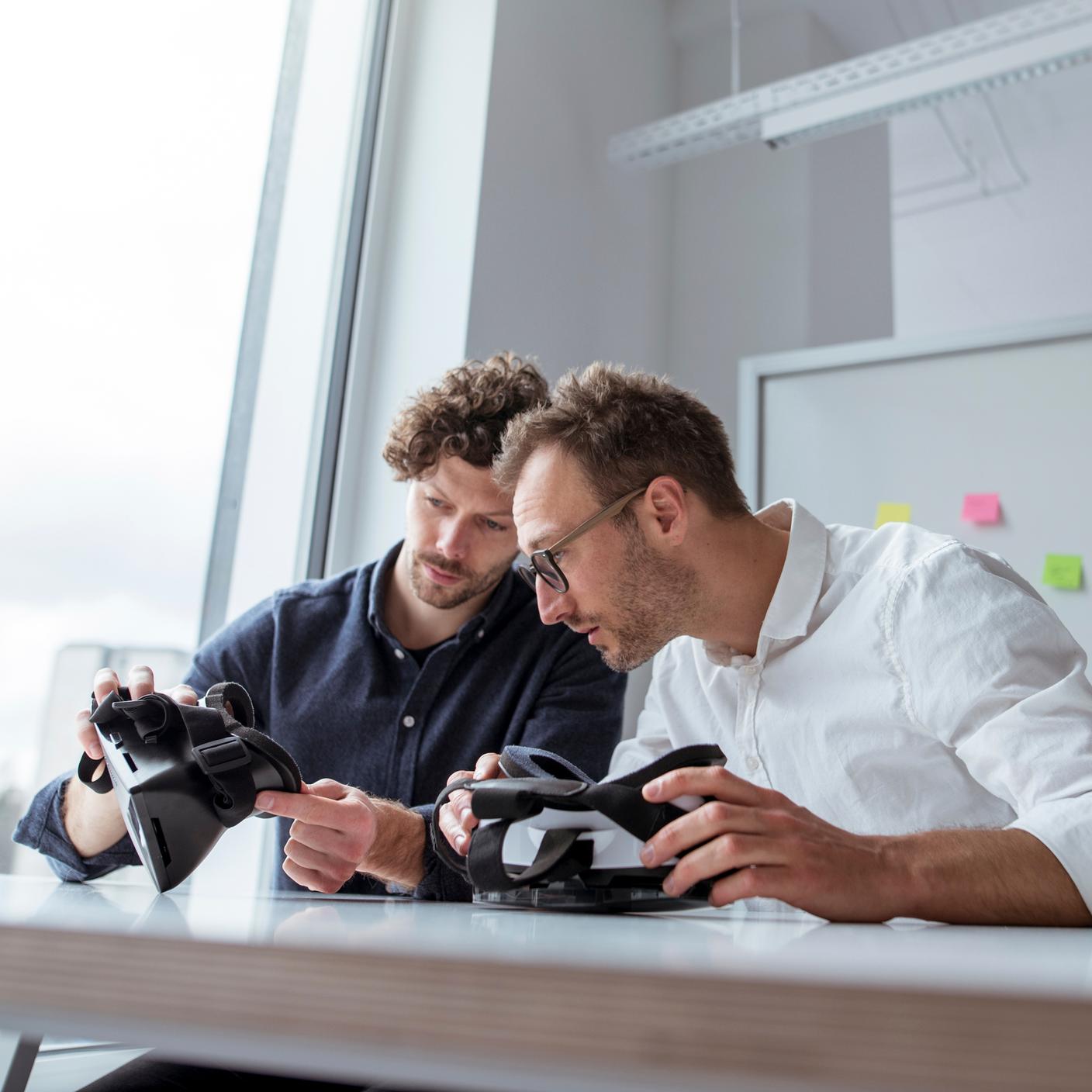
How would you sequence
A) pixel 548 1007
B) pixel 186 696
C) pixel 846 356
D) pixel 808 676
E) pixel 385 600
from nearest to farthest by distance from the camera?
pixel 548 1007 < pixel 186 696 < pixel 808 676 < pixel 385 600 < pixel 846 356

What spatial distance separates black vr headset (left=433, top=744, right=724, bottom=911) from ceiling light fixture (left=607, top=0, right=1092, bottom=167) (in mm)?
1967

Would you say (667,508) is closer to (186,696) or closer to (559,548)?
(559,548)

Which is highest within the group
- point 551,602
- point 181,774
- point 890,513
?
point 890,513

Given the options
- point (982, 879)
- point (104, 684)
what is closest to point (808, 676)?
point (982, 879)

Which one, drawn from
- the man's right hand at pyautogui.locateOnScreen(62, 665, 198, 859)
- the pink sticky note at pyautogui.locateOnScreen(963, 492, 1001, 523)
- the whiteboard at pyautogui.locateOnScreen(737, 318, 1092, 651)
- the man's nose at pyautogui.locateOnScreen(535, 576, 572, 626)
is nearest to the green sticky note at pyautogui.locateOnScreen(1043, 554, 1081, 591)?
the whiteboard at pyautogui.locateOnScreen(737, 318, 1092, 651)

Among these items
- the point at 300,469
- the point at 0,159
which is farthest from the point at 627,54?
the point at 0,159

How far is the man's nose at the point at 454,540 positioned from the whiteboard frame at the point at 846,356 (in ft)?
4.28

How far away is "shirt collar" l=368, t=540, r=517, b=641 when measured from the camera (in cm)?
167

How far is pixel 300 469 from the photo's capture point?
2346 mm

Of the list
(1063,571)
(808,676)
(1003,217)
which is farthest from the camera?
(1003,217)

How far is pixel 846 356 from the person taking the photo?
2.89 metres

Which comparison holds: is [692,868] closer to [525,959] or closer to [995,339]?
[525,959]

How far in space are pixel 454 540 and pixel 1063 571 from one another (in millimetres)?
1641

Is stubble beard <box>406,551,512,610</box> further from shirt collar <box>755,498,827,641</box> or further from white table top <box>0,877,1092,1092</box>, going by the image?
white table top <box>0,877,1092,1092</box>
